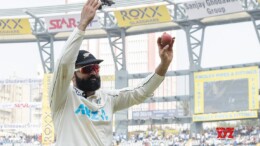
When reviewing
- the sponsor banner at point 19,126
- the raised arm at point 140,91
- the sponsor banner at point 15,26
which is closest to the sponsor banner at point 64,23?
the sponsor banner at point 15,26

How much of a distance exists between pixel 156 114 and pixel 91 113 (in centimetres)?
2629

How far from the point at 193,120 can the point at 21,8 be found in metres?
11.5

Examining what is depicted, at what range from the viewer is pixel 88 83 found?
3.56 meters

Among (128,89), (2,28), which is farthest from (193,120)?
(128,89)

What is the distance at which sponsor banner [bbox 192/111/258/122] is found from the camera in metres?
25.2

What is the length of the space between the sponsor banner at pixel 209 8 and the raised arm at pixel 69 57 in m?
23.0

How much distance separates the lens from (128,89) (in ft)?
13.0

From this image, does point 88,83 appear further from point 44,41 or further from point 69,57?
point 44,41

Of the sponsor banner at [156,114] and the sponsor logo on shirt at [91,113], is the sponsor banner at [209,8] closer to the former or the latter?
the sponsor banner at [156,114]

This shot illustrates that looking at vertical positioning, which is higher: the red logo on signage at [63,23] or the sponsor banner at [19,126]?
the red logo on signage at [63,23]

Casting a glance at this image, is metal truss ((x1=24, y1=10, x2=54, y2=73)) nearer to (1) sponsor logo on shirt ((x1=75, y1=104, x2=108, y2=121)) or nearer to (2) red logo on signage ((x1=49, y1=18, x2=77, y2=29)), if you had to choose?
(2) red logo on signage ((x1=49, y1=18, x2=77, y2=29))

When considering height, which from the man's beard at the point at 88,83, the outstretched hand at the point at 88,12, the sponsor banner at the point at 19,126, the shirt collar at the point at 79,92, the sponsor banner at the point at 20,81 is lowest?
the sponsor banner at the point at 19,126

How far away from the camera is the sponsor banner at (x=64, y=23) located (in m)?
30.6

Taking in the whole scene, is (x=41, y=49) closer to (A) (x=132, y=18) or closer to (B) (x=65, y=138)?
(A) (x=132, y=18)
